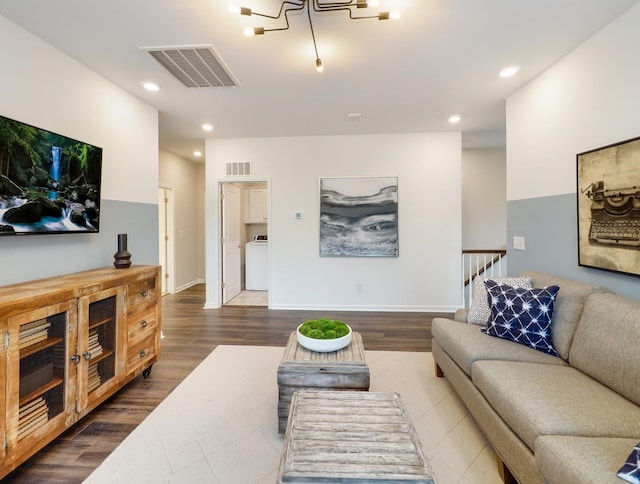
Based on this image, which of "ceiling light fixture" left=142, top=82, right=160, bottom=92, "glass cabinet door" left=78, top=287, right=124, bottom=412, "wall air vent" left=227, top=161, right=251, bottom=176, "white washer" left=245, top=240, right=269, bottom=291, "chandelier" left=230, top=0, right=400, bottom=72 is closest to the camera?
"chandelier" left=230, top=0, right=400, bottom=72

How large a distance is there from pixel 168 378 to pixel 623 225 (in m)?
3.65

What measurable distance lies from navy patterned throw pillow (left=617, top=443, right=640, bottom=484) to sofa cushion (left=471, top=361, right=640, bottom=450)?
245 millimetres

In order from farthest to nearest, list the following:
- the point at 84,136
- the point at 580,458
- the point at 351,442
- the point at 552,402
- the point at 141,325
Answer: the point at 84,136, the point at 141,325, the point at 552,402, the point at 351,442, the point at 580,458

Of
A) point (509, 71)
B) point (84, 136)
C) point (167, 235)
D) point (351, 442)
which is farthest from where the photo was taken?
point (167, 235)

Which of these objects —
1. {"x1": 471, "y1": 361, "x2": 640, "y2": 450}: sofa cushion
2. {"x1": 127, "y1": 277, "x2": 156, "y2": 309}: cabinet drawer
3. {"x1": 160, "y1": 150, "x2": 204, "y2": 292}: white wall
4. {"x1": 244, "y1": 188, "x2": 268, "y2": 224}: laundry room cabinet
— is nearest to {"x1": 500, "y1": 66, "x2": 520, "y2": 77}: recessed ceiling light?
{"x1": 471, "y1": 361, "x2": 640, "y2": 450}: sofa cushion

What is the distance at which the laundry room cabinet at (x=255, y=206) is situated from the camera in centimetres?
659

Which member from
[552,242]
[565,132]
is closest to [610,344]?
[552,242]

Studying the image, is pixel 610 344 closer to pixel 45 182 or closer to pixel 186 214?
pixel 45 182

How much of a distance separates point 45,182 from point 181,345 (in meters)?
2.05

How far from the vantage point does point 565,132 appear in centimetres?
252

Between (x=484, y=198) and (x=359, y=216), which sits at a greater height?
(x=484, y=198)

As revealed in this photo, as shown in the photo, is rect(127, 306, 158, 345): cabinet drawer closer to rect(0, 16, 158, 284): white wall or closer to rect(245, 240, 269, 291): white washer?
rect(0, 16, 158, 284): white wall

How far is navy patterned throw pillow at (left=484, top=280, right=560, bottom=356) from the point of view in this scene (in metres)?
2.04

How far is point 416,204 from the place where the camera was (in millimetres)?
4500
